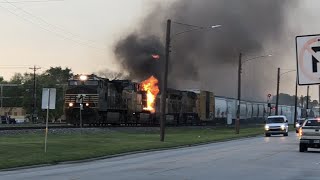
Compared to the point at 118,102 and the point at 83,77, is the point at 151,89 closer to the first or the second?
the point at 118,102

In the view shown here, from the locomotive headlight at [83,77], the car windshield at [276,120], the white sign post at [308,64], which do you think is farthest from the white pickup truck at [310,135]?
the locomotive headlight at [83,77]

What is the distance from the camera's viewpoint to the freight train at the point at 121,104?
149ft

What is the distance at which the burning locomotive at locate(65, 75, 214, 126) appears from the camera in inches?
1790

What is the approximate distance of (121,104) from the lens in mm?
48969

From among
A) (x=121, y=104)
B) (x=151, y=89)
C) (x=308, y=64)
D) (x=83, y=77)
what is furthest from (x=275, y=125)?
(x=308, y=64)

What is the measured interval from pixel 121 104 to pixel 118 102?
1.53 ft

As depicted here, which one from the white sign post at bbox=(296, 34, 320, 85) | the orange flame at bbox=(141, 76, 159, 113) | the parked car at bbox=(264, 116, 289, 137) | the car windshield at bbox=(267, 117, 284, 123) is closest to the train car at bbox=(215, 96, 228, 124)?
the orange flame at bbox=(141, 76, 159, 113)

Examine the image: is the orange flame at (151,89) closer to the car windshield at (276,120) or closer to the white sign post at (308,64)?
the car windshield at (276,120)

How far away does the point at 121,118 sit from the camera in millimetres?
49719

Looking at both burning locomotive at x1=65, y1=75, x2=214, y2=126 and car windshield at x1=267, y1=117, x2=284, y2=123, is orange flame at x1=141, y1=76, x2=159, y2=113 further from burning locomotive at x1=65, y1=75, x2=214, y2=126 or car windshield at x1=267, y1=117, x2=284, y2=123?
car windshield at x1=267, y1=117, x2=284, y2=123

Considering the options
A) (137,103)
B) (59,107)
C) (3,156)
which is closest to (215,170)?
(3,156)

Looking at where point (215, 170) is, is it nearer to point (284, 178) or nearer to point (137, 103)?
point (284, 178)

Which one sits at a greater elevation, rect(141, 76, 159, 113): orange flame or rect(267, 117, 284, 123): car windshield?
rect(141, 76, 159, 113): orange flame

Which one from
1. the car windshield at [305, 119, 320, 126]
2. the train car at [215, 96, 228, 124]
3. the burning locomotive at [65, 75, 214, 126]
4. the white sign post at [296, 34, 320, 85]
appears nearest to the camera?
the white sign post at [296, 34, 320, 85]
